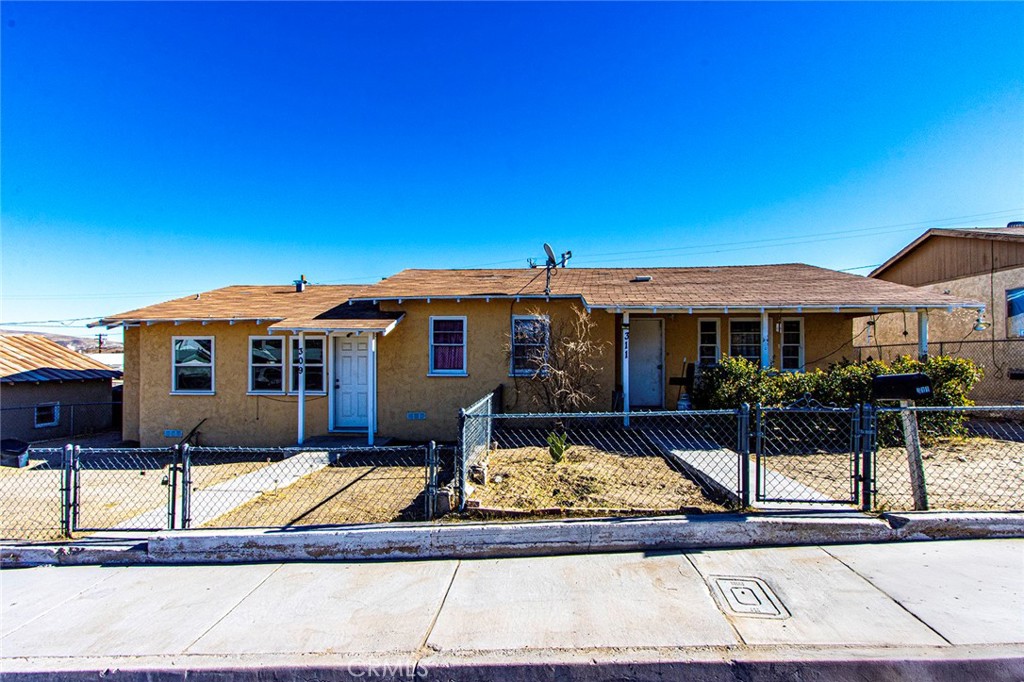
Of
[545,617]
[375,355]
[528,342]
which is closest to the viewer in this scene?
[545,617]

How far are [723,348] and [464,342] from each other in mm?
6555

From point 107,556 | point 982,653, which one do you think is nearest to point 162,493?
point 107,556

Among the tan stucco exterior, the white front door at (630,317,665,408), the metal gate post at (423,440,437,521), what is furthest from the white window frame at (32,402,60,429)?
the white front door at (630,317,665,408)

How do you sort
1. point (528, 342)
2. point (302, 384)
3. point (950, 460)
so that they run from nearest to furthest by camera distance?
point (950, 460) < point (302, 384) < point (528, 342)

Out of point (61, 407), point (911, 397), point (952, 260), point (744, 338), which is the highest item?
point (952, 260)

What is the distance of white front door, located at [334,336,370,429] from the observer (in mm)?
11586

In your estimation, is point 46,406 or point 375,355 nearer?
point 375,355

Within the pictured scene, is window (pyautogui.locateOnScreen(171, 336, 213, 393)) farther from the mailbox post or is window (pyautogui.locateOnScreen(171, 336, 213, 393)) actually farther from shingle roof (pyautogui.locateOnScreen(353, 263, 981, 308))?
the mailbox post

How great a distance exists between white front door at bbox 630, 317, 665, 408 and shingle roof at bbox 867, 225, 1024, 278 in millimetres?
8929

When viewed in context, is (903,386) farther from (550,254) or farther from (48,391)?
(48,391)

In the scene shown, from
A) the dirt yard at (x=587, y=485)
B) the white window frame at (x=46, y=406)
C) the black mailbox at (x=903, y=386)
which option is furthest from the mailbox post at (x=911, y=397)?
the white window frame at (x=46, y=406)

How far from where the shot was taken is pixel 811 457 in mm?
8320

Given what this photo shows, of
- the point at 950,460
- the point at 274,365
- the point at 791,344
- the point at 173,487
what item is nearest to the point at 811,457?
the point at 950,460

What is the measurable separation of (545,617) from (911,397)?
4.20 m
